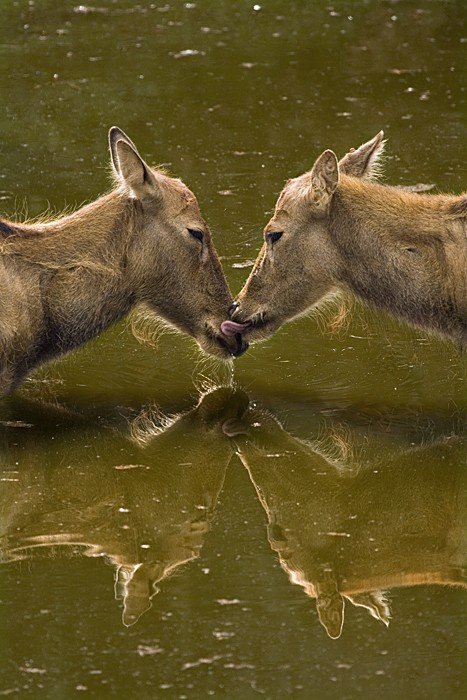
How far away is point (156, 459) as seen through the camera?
31.4 ft

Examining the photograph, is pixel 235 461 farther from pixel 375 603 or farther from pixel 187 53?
pixel 187 53

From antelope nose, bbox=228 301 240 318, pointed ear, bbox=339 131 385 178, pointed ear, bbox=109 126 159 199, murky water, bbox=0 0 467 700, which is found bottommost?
murky water, bbox=0 0 467 700

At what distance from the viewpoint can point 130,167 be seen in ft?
31.9

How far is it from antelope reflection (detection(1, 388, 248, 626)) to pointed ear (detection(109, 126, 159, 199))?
1541 mm

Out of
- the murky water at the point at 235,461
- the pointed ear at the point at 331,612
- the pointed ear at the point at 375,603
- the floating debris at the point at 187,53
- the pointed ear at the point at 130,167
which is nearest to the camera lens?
the murky water at the point at 235,461

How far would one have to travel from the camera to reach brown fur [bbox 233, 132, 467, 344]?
9781 millimetres

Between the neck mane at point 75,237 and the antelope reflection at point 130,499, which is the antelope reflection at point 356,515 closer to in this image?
the antelope reflection at point 130,499

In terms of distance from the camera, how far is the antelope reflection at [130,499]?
8.30 m

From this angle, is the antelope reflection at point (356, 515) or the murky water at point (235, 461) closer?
the murky water at point (235, 461)

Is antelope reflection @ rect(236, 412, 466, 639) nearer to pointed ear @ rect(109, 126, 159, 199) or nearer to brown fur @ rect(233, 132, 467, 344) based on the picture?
brown fur @ rect(233, 132, 467, 344)

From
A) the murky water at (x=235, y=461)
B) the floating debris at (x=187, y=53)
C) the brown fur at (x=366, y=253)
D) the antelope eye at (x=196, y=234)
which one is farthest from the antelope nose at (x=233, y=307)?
the floating debris at (x=187, y=53)

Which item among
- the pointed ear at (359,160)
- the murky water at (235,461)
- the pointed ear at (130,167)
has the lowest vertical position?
the murky water at (235,461)

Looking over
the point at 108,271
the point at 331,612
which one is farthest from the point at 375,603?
the point at 108,271

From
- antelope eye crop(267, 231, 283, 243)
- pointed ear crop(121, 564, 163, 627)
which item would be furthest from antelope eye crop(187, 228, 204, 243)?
pointed ear crop(121, 564, 163, 627)
